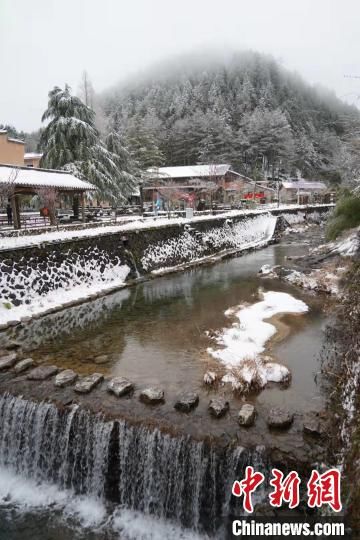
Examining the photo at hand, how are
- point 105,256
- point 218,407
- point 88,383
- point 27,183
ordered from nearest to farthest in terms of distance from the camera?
point 218,407 < point 88,383 < point 105,256 < point 27,183

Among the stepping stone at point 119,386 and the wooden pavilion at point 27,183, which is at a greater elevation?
the wooden pavilion at point 27,183

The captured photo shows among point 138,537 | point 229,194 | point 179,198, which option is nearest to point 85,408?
point 138,537

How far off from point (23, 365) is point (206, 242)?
1627cm

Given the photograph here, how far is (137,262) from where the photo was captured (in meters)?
17.2

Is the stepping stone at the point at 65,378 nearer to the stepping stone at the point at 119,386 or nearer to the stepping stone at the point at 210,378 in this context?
the stepping stone at the point at 119,386

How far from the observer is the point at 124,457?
5.75m

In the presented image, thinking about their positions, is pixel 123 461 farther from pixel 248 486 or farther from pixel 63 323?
pixel 63 323

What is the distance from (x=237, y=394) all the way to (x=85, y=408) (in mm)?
2771

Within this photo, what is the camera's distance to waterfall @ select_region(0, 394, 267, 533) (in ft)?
17.2

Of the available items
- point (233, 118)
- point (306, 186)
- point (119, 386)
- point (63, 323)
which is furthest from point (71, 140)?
point (233, 118)

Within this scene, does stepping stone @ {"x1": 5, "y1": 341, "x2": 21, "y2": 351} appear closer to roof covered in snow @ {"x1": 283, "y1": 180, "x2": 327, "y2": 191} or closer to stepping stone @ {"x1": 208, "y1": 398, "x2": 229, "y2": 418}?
stepping stone @ {"x1": 208, "y1": 398, "x2": 229, "y2": 418}

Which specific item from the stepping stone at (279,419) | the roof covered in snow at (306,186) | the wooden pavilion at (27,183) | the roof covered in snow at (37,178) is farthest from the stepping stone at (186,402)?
the roof covered in snow at (306,186)

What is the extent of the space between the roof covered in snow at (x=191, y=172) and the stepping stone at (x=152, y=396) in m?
40.5

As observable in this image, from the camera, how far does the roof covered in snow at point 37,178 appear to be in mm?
17094
